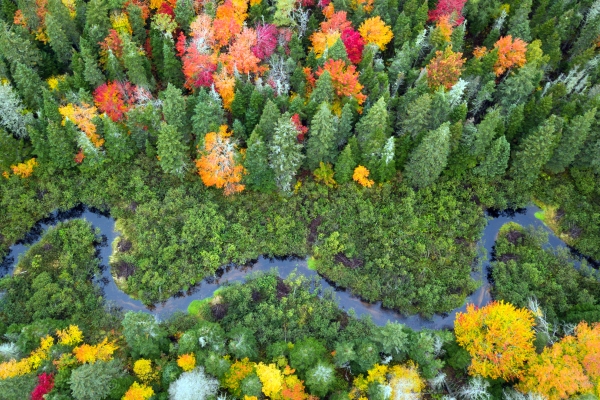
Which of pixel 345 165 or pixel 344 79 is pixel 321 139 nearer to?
pixel 345 165

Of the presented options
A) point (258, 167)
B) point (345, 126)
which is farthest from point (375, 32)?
point (258, 167)

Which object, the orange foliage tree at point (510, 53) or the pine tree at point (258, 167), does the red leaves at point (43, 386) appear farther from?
the orange foliage tree at point (510, 53)

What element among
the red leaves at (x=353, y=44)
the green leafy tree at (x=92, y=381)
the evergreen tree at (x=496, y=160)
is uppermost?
the red leaves at (x=353, y=44)

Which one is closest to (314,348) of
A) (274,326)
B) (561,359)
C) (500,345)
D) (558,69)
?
(274,326)

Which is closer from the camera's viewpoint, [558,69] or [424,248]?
[424,248]

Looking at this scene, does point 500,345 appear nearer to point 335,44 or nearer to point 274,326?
point 274,326

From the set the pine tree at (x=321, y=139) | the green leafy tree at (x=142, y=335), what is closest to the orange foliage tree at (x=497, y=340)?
the pine tree at (x=321, y=139)
